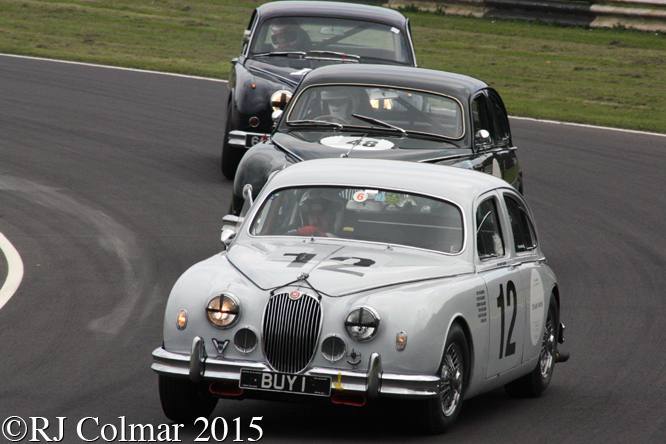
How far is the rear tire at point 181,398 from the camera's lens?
6473 millimetres

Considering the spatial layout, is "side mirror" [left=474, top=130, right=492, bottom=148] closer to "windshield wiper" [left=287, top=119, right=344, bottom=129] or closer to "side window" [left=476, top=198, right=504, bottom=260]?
"windshield wiper" [left=287, top=119, right=344, bottom=129]

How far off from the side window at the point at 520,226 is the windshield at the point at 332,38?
7559 millimetres

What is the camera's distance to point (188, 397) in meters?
6.50

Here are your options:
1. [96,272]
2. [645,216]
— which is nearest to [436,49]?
[645,216]

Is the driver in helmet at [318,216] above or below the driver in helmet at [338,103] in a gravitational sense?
above

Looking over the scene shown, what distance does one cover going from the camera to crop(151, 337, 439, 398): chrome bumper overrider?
6.16m

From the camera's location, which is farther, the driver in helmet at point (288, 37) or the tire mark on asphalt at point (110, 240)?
the driver in helmet at point (288, 37)

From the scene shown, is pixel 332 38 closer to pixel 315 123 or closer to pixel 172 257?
pixel 315 123

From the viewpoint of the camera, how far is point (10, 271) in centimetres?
1051

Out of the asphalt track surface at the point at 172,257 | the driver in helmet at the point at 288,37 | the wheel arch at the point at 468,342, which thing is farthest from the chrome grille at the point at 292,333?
the driver in helmet at the point at 288,37

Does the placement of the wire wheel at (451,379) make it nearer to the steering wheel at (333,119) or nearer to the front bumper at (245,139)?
the steering wheel at (333,119)

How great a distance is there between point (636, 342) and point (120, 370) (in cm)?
395

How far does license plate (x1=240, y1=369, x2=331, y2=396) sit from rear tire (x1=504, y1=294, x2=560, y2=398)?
212 cm

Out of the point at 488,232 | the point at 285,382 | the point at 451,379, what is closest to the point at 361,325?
the point at 285,382
